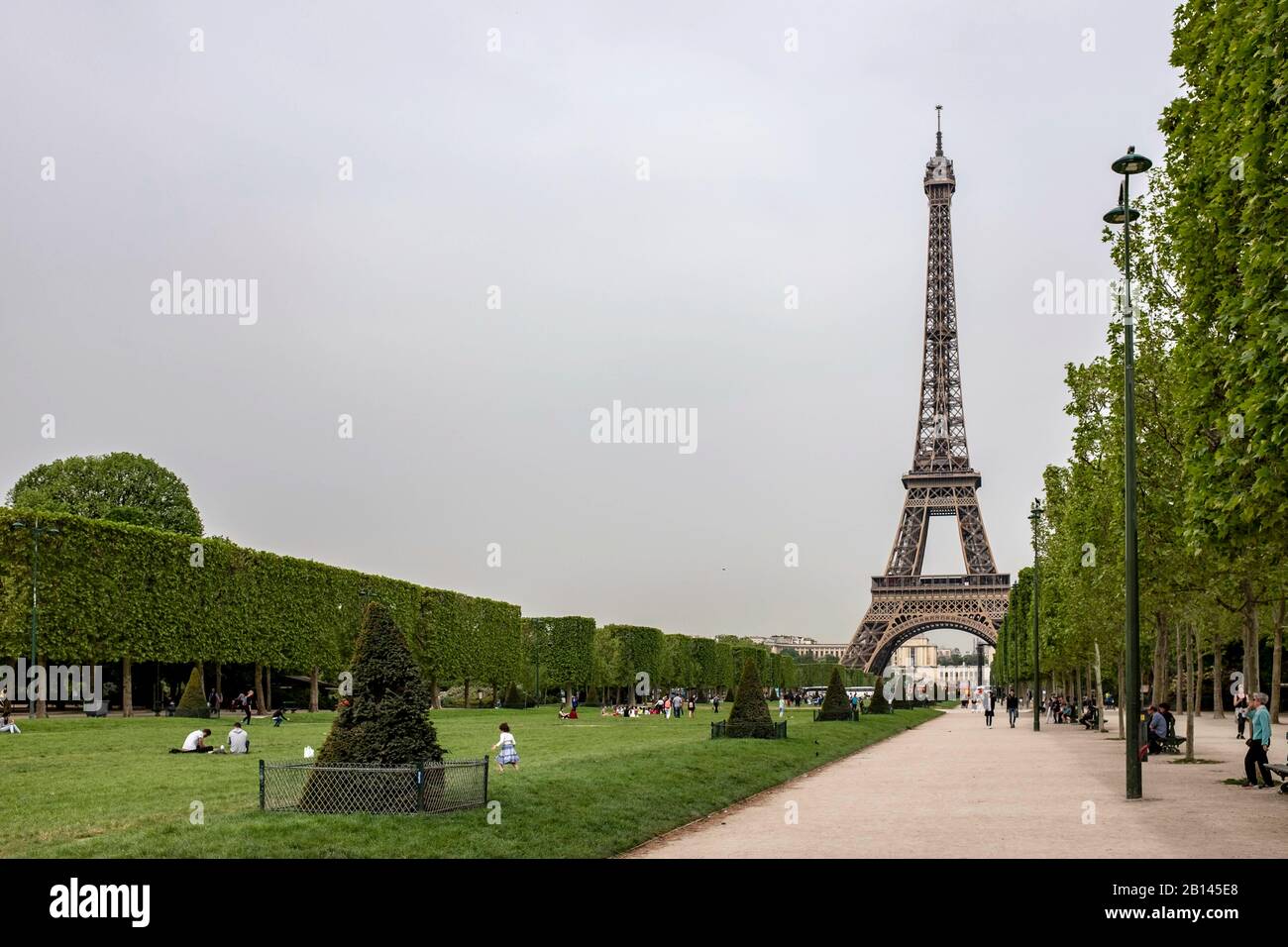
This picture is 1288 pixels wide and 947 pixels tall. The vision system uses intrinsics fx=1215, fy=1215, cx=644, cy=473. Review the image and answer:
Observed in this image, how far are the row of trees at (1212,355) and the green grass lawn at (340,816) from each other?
981 cm

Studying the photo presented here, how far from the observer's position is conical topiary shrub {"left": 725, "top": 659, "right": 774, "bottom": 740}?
38.6 m

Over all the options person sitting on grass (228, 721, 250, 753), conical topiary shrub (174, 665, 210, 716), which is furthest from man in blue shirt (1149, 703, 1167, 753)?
conical topiary shrub (174, 665, 210, 716)

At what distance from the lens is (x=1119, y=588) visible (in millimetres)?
35250

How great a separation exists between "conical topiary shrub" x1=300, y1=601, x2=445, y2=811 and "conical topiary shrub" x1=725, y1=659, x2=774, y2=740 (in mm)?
21210

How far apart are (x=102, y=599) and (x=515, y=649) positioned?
1427 inches

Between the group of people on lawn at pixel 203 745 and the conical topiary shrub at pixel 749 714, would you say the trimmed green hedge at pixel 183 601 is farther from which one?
the conical topiary shrub at pixel 749 714

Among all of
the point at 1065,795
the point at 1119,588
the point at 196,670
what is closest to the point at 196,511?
the point at 196,670

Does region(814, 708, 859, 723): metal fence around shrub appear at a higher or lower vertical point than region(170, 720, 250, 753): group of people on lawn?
lower

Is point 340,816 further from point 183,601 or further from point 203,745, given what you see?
point 183,601

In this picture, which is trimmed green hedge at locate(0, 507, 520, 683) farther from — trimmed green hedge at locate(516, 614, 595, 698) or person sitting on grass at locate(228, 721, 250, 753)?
trimmed green hedge at locate(516, 614, 595, 698)

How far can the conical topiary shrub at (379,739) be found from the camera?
16969 millimetres

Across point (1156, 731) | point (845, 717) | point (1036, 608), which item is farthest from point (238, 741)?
point (1036, 608)

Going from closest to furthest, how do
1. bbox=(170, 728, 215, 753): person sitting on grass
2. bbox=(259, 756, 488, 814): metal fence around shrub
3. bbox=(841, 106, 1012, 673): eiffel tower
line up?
bbox=(259, 756, 488, 814): metal fence around shrub < bbox=(170, 728, 215, 753): person sitting on grass < bbox=(841, 106, 1012, 673): eiffel tower

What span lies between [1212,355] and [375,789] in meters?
14.1
